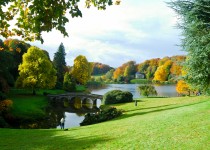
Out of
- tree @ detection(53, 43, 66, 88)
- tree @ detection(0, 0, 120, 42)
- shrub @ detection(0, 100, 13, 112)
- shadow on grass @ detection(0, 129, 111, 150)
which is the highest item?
tree @ detection(53, 43, 66, 88)

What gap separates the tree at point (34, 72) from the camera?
66.8m

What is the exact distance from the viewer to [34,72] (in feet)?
225

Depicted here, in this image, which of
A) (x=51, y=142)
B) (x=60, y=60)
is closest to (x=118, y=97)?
(x=51, y=142)

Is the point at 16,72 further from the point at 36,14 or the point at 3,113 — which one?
the point at 36,14

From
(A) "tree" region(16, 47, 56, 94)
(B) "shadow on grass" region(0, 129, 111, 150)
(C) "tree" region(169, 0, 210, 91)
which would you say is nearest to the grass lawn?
(B) "shadow on grass" region(0, 129, 111, 150)

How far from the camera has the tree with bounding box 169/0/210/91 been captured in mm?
23641

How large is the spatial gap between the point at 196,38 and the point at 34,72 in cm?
5074

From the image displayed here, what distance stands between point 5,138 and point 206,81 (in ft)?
58.5

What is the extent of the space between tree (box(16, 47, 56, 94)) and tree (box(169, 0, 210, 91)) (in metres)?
46.5

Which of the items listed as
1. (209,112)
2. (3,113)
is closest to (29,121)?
(3,113)

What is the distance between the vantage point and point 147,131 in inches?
808

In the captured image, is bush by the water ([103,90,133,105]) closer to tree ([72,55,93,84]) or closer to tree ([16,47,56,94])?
tree ([16,47,56,94])

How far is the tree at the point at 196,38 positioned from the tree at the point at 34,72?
4652 cm

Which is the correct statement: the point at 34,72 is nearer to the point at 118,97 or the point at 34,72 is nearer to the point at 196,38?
the point at 118,97
